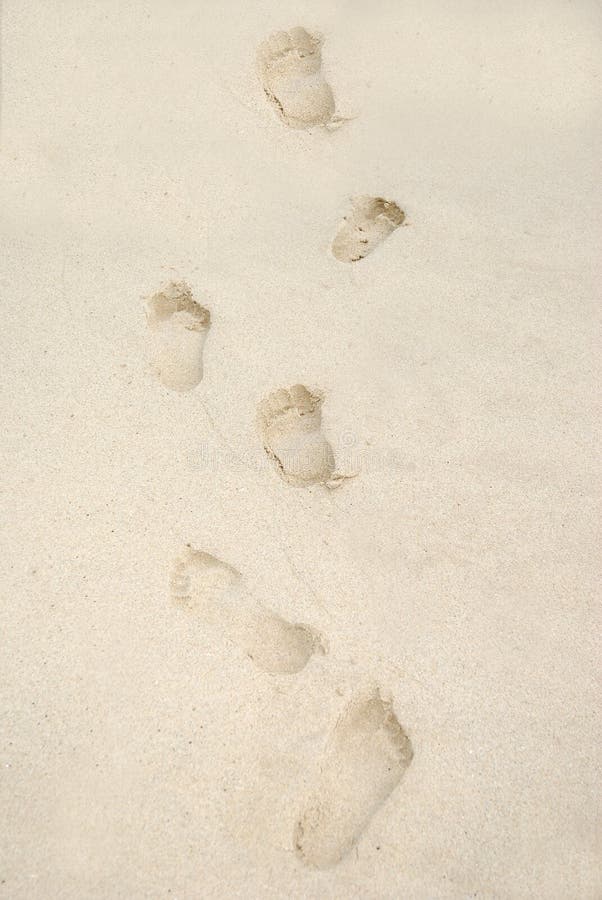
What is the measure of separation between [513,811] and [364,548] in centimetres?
52

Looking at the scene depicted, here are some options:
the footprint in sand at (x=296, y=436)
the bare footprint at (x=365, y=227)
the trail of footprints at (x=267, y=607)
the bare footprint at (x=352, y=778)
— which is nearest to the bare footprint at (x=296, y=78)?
the trail of footprints at (x=267, y=607)

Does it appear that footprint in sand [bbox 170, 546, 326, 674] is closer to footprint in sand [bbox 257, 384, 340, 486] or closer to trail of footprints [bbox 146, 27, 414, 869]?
trail of footprints [bbox 146, 27, 414, 869]

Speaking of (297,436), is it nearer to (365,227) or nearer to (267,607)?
(267,607)

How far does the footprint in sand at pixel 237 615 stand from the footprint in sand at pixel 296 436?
23 cm

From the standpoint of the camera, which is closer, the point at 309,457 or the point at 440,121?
the point at 309,457

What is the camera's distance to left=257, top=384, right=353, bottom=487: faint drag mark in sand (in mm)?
1438

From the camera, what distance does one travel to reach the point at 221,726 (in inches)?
50.8

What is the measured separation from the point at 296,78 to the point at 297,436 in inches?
33.8

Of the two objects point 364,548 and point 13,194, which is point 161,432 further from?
point 13,194

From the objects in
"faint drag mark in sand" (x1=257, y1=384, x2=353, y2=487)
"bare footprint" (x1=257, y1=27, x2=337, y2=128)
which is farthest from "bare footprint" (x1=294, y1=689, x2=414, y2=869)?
"bare footprint" (x1=257, y1=27, x2=337, y2=128)

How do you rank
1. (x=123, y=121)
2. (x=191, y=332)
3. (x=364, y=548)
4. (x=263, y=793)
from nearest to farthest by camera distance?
1. (x=263, y=793)
2. (x=364, y=548)
3. (x=191, y=332)
4. (x=123, y=121)

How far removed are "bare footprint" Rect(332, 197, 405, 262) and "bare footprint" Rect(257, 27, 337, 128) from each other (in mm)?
239

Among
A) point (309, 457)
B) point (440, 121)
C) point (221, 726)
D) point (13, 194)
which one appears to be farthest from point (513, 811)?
point (13, 194)

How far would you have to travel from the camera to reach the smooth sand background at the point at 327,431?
1261 mm
